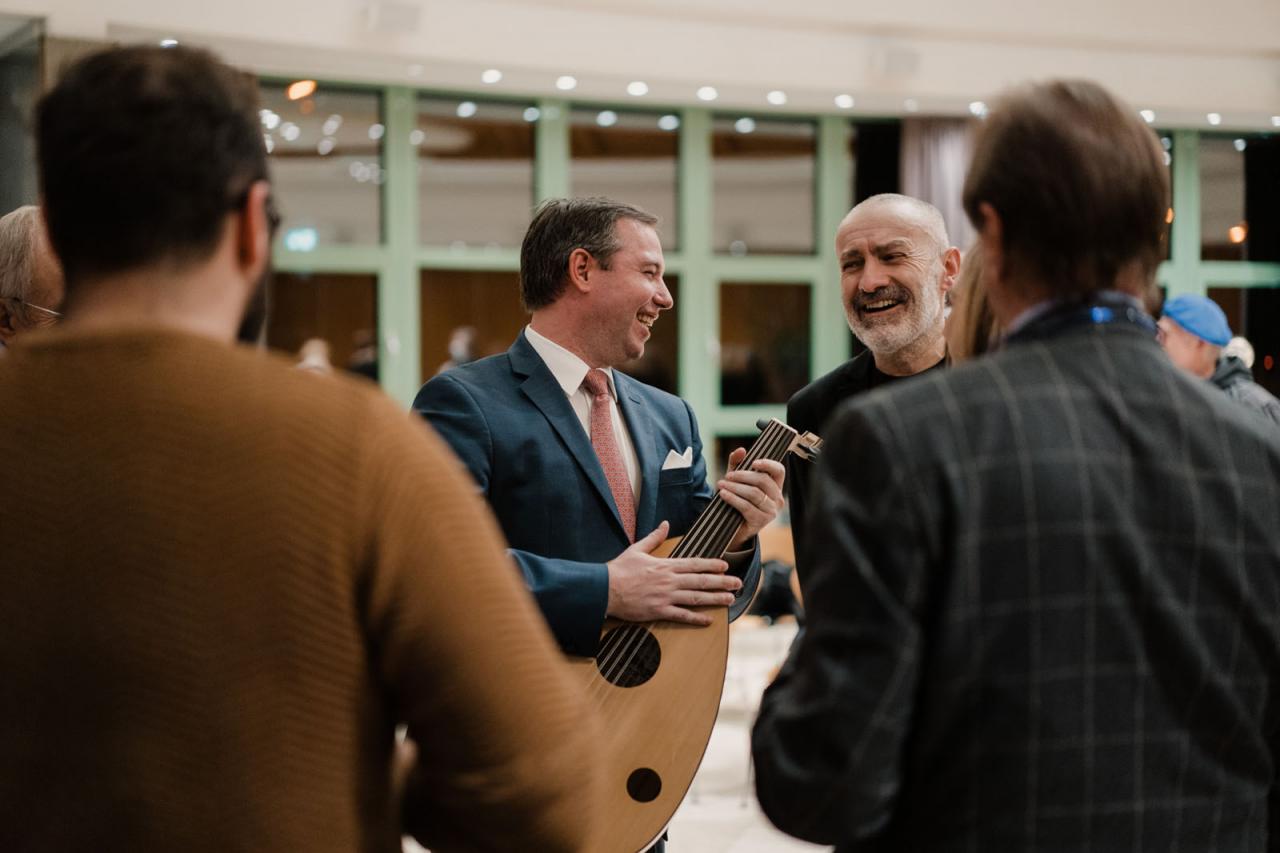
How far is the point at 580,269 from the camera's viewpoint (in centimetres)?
264

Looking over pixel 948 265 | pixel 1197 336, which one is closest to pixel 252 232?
pixel 948 265

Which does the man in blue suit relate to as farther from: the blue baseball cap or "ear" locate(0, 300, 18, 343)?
the blue baseball cap

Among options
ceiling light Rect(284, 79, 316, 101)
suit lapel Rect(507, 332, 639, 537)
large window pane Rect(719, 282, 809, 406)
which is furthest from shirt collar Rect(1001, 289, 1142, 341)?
large window pane Rect(719, 282, 809, 406)

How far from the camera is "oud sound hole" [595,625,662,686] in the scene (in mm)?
2238

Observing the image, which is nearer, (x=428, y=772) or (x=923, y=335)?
(x=428, y=772)

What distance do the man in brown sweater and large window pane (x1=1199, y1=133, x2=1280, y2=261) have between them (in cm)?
1054

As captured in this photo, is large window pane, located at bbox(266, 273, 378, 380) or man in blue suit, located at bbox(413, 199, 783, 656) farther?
large window pane, located at bbox(266, 273, 378, 380)

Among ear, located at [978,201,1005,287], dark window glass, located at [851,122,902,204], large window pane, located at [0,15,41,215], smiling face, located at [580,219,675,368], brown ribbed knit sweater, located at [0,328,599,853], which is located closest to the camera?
brown ribbed knit sweater, located at [0,328,599,853]

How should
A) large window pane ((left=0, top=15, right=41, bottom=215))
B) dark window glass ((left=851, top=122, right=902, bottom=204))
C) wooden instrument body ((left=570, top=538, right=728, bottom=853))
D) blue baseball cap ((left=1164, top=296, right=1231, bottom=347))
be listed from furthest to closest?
dark window glass ((left=851, top=122, right=902, bottom=204))
large window pane ((left=0, top=15, right=41, bottom=215))
blue baseball cap ((left=1164, top=296, right=1231, bottom=347))
wooden instrument body ((left=570, top=538, right=728, bottom=853))

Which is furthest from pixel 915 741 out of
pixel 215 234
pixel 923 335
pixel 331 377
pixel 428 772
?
pixel 923 335

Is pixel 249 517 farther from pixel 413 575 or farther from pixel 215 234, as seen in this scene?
pixel 215 234

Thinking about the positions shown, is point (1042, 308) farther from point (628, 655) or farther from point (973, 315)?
point (628, 655)

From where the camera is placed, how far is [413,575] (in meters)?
0.98

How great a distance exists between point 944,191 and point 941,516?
845cm
